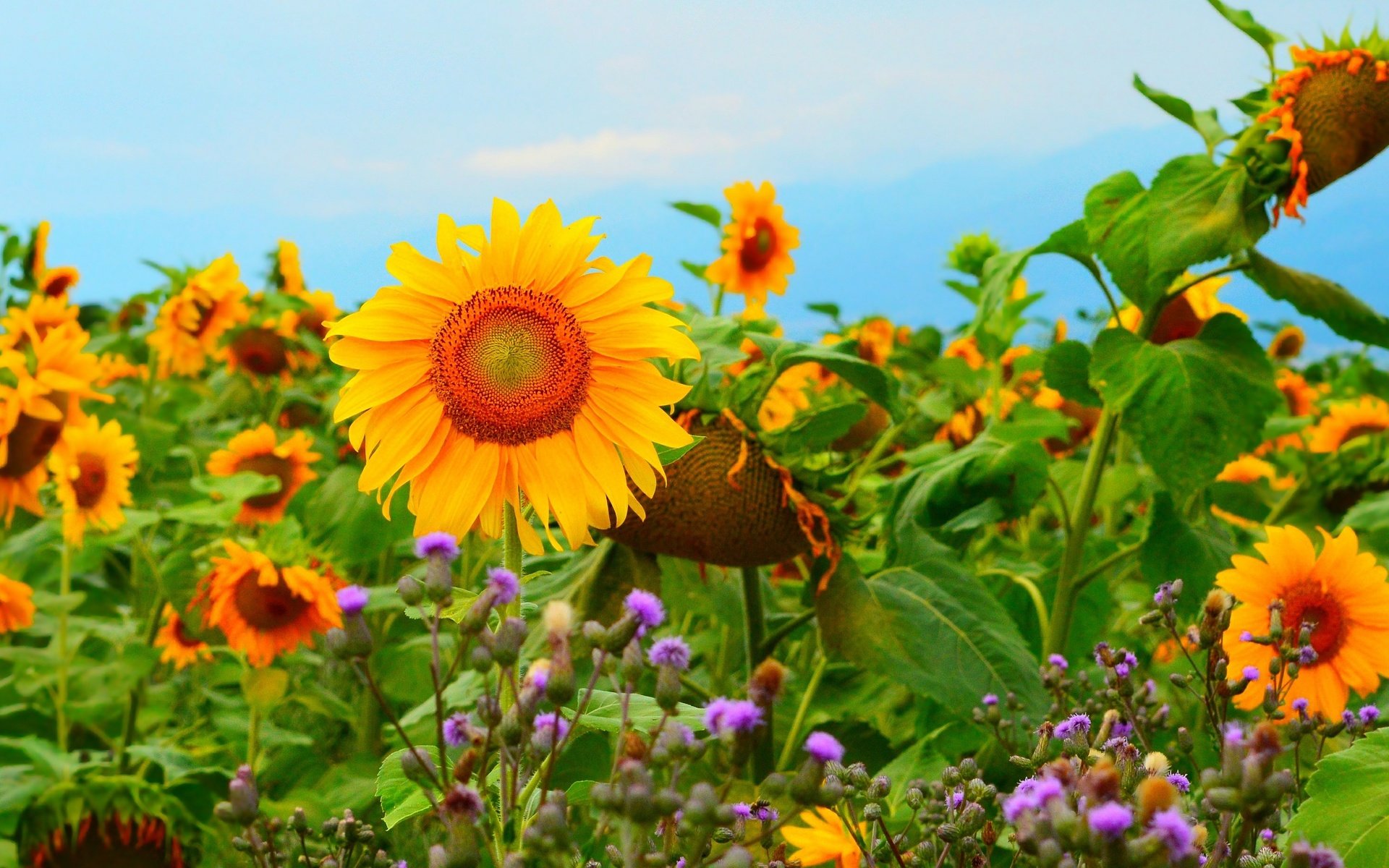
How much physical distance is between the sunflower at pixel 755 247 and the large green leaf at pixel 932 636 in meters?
1.89

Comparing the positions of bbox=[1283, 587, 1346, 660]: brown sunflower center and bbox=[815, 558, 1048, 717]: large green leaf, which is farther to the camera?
bbox=[815, 558, 1048, 717]: large green leaf

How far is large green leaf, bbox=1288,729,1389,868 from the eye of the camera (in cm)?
100

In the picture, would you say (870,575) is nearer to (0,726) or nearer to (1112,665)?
(1112,665)

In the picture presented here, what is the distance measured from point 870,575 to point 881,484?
1.88 ft

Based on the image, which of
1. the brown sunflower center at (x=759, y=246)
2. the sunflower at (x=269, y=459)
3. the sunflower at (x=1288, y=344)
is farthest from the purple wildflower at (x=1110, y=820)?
the sunflower at (x=1288, y=344)

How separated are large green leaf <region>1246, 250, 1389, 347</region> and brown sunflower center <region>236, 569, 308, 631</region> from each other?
1.58 meters

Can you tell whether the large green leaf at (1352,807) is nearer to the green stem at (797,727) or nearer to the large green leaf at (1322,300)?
the green stem at (797,727)

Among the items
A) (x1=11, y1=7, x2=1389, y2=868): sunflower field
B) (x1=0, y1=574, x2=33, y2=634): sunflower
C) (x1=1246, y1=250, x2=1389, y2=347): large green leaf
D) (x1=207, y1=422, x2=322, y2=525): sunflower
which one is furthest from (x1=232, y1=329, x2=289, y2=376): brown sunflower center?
(x1=1246, y1=250, x2=1389, y2=347): large green leaf

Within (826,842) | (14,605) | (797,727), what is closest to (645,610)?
(826,842)

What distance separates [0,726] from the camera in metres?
2.72

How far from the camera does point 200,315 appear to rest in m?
3.79

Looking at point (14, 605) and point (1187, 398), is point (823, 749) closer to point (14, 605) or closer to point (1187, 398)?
point (1187, 398)

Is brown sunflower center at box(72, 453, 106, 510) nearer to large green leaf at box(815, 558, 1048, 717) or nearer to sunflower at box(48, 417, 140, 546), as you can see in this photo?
sunflower at box(48, 417, 140, 546)

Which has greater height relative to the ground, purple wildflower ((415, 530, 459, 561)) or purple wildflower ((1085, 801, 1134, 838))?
purple wildflower ((415, 530, 459, 561))
